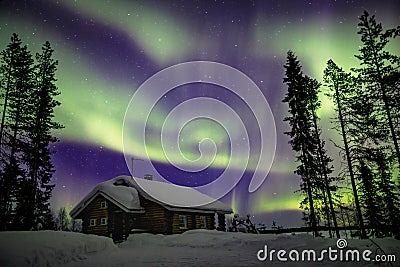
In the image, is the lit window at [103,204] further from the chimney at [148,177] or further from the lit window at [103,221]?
the chimney at [148,177]

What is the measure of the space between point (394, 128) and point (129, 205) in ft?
67.6

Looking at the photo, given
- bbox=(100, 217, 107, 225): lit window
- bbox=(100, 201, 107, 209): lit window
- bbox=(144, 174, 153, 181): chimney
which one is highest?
bbox=(144, 174, 153, 181): chimney

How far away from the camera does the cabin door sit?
74.4 feet

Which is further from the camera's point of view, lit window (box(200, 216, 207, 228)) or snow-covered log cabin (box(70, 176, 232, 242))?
lit window (box(200, 216, 207, 228))

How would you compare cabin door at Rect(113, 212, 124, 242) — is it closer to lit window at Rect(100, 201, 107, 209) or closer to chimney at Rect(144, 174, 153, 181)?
lit window at Rect(100, 201, 107, 209)

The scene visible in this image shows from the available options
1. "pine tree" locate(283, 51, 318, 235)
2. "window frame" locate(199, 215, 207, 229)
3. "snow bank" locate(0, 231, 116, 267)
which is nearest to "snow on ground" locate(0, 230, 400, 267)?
"snow bank" locate(0, 231, 116, 267)

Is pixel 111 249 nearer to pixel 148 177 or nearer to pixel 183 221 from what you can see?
pixel 183 221

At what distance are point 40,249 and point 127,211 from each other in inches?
587

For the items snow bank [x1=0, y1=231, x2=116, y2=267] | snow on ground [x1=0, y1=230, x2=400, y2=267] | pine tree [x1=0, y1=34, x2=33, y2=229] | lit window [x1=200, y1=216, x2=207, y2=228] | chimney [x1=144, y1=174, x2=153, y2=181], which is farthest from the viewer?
chimney [x1=144, y1=174, x2=153, y2=181]

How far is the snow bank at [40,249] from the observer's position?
6.97 m

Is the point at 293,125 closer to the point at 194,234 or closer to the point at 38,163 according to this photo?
the point at 194,234

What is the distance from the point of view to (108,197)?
920 inches

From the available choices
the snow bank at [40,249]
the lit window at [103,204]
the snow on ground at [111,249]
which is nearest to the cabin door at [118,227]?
the lit window at [103,204]

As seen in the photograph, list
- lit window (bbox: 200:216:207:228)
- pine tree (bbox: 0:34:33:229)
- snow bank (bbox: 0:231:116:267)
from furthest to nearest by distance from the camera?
lit window (bbox: 200:216:207:228), pine tree (bbox: 0:34:33:229), snow bank (bbox: 0:231:116:267)
